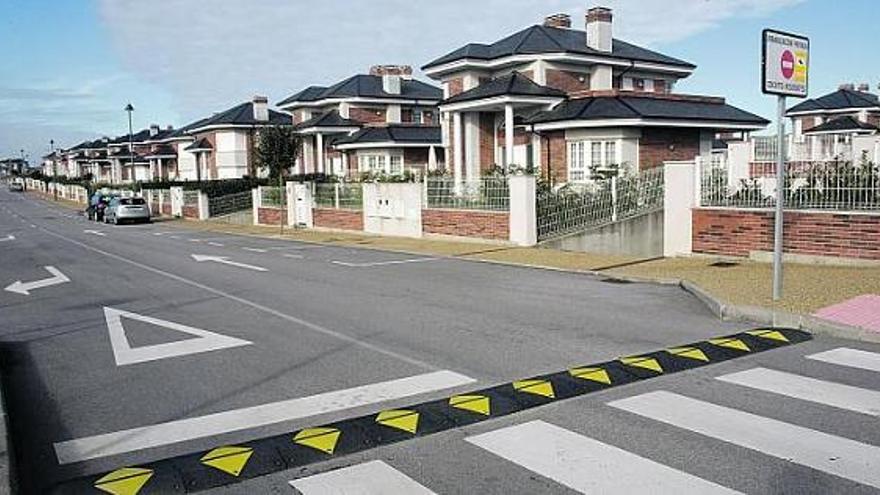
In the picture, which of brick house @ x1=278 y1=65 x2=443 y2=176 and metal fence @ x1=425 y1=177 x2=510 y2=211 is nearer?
metal fence @ x1=425 y1=177 x2=510 y2=211

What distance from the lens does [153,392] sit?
659 cm

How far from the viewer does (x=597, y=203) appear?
20.1 meters

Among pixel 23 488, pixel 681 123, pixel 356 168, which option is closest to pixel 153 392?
pixel 23 488

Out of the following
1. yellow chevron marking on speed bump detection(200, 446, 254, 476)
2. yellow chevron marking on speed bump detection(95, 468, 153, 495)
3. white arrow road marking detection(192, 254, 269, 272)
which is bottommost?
white arrow road marking detection(192, 254, 269, 272)

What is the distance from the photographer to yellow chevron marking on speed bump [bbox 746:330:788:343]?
8.12 metres

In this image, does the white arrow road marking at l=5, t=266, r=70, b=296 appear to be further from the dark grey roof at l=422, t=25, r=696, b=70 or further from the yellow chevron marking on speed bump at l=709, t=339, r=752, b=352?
the dark grey roof at l=422, t=25, r=696, b=70

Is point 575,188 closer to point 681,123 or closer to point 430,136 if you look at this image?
point 681,123

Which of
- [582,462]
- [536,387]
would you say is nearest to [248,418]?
[536,387]

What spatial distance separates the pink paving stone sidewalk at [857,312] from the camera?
830 centimetres

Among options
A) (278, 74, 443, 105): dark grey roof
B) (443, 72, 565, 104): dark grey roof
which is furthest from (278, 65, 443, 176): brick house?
(443, 72, 565, 104): dark grey roof

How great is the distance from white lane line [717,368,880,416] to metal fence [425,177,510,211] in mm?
14086

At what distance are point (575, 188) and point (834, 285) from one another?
10245 millimetres

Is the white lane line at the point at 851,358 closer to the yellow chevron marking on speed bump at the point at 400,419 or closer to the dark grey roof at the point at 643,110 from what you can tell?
the yellow chevron marking on speed bump at the point at 400,419

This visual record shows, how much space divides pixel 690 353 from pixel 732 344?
0.67 m
